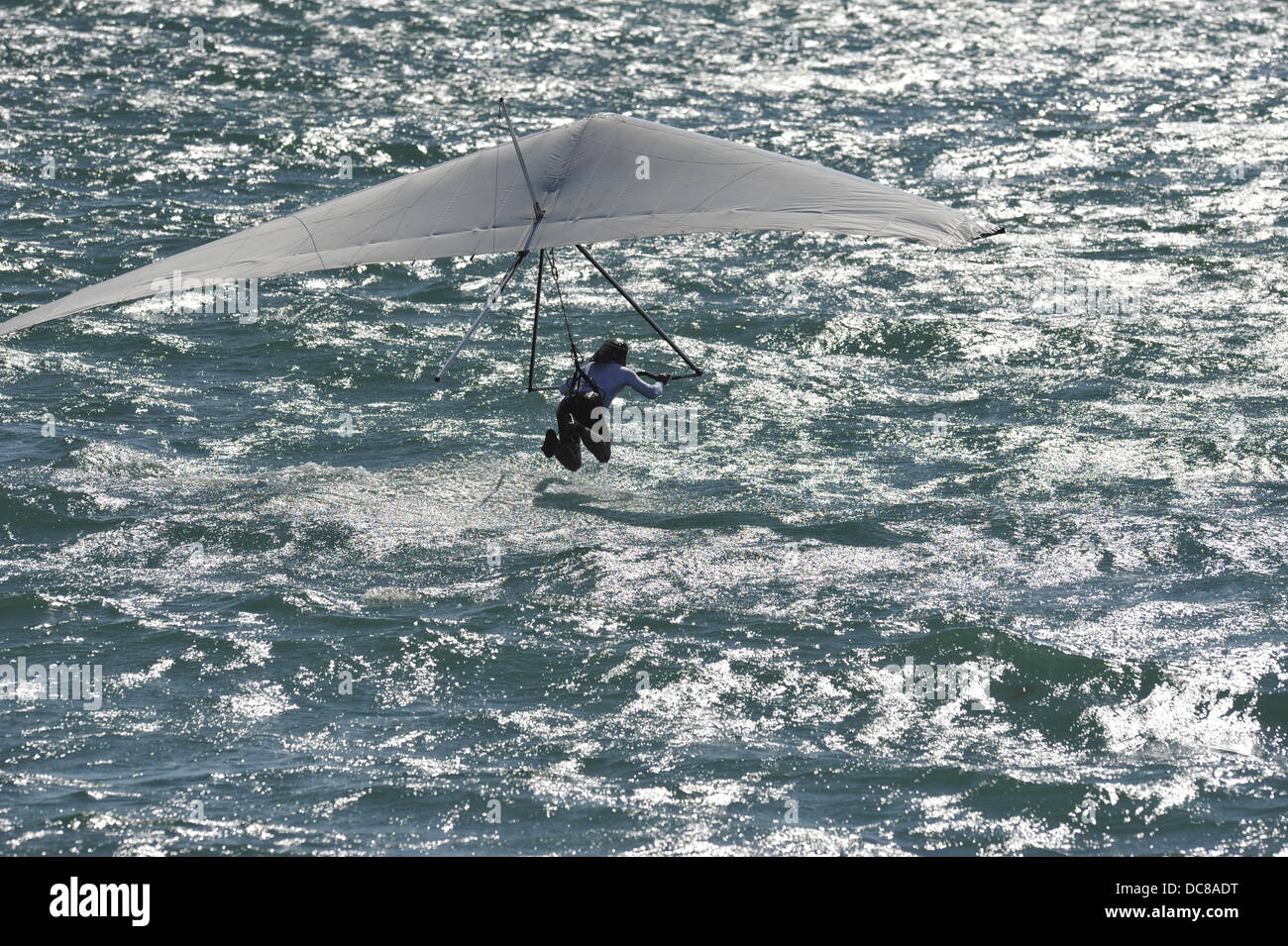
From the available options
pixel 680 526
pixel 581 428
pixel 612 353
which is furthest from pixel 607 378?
pixel 680 526

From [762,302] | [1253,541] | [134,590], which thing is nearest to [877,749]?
[1253,541]

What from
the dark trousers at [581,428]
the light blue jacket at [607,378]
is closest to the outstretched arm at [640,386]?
the light blue jacket at [607,378]

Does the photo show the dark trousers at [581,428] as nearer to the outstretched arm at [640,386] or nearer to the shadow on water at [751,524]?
the outstretched arm at [640,386]

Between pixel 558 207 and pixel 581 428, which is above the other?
pixel 558 207

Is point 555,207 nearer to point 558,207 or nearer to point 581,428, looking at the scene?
point 558,207

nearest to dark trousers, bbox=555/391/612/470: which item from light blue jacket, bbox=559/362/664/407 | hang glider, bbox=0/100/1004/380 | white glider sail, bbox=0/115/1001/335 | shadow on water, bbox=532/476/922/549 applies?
A: light blue jacket, bbox=559/362/664/407

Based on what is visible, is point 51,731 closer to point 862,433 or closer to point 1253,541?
point 862,433
